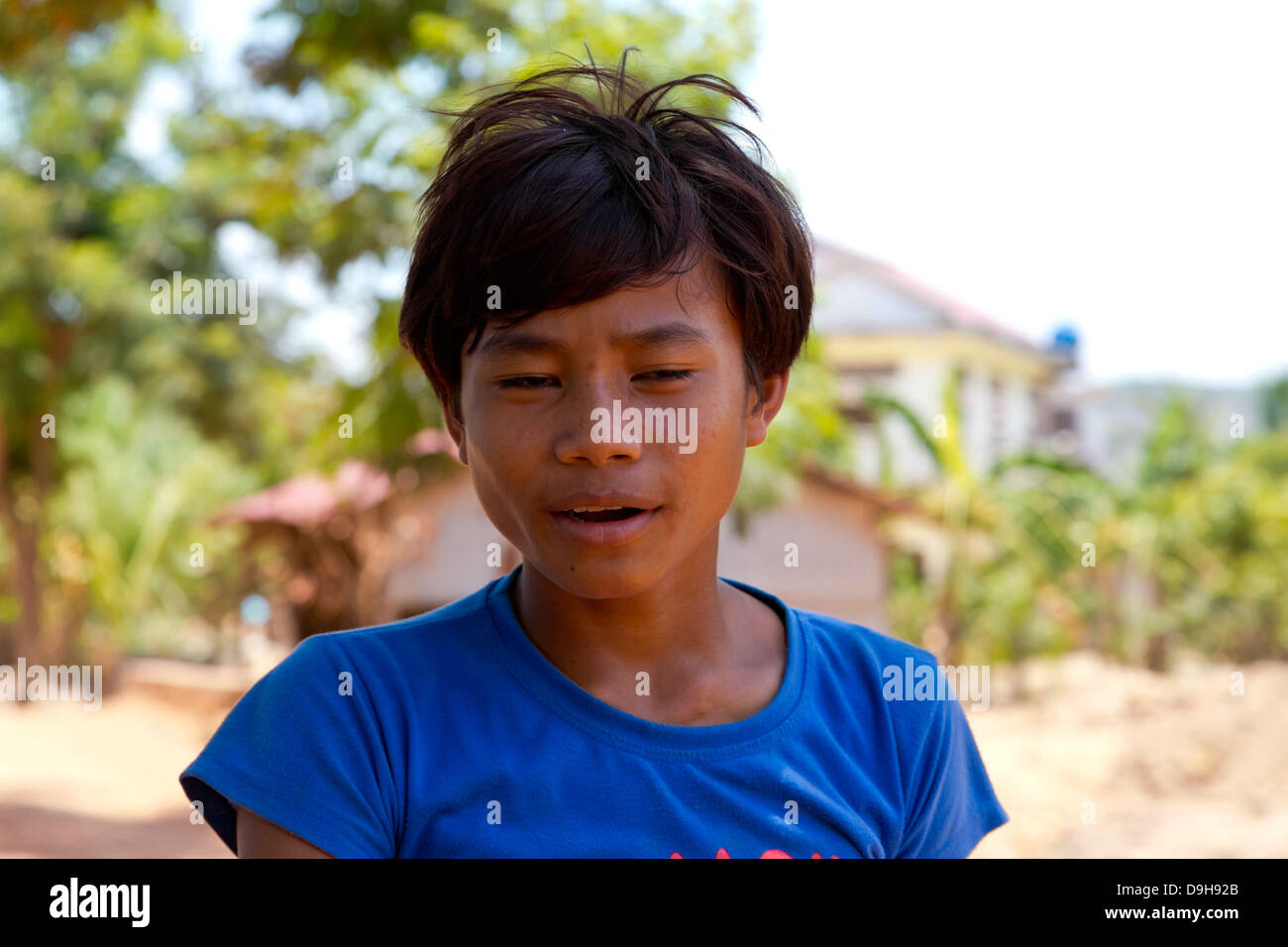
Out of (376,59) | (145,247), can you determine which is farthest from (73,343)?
(376,59)

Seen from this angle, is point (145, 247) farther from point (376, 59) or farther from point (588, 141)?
point (588, 141)

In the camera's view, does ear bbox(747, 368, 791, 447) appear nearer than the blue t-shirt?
No

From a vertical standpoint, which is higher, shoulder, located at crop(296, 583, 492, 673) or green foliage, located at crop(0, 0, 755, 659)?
green foliage, located at crop(0, 0, 755, 659)

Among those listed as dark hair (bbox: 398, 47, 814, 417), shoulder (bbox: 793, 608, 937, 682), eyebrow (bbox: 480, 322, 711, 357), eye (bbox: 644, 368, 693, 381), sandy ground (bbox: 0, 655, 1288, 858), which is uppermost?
dark hair (bbox: 398, 47, 814, 417)

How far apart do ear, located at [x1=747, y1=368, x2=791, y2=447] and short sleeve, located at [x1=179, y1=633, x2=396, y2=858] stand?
47cm

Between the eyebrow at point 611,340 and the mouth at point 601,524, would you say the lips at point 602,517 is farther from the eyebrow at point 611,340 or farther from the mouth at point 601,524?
the eyebrow at point 611,340

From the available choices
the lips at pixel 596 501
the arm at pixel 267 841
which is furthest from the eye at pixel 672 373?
the arm at pixel 267 841

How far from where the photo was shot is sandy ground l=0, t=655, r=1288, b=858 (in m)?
9.46

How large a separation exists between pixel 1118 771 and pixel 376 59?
28.6 ft

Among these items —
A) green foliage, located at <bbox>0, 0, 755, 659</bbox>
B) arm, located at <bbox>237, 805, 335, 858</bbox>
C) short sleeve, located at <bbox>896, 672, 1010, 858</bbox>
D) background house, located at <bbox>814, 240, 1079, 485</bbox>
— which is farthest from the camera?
background house, located at <bbox>814, 240, 1079, 485</bbox>

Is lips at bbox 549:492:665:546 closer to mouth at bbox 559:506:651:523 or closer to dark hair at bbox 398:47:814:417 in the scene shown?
mouth at bbox 559:506:651:523

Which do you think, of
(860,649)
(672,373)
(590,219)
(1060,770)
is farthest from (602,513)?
(1060,770)

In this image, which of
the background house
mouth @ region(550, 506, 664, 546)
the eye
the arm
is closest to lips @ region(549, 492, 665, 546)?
mouth @ region(550, 506, 664, 546)
